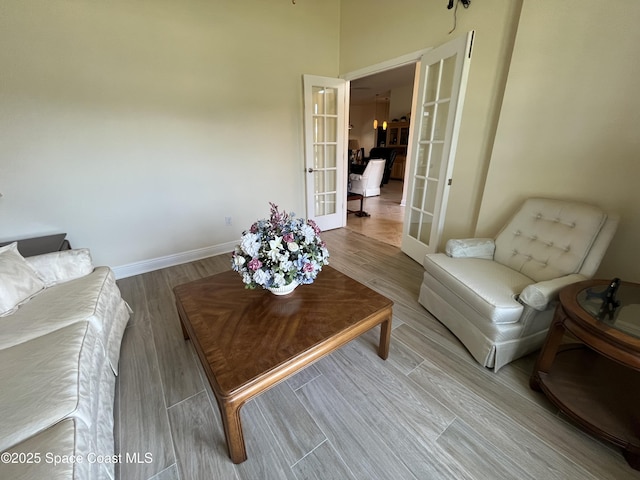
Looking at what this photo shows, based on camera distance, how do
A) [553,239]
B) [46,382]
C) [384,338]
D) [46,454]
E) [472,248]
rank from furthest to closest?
[472,248] < [553,239] < [384,338] < [46,382] < [46,454]

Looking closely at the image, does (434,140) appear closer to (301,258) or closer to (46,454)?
(301,258)

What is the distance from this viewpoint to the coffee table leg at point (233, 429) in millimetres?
1001

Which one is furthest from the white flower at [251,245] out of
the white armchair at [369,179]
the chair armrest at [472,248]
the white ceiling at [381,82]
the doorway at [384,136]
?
the white armchair at [369,179]

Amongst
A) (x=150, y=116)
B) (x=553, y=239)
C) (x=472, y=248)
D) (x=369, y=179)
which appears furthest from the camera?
(x=369, y=179)

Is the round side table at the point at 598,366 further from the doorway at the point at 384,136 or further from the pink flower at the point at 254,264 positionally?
the doorway at the point at 384,136

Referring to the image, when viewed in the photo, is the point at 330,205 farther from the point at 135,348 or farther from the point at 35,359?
the point at 35,359

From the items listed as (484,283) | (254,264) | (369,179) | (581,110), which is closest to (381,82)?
(369,179)

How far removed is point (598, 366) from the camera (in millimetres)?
1460

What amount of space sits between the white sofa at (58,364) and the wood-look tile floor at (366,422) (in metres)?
0.20

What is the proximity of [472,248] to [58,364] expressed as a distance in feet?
8.10

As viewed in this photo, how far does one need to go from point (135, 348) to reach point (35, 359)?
2.24 feet

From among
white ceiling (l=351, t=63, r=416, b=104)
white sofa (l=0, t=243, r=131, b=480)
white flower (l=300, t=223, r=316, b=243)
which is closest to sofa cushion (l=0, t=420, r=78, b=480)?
white sofa (l=0, t=243, r=131, b=480)

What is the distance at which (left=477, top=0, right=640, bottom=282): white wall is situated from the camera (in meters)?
1.52

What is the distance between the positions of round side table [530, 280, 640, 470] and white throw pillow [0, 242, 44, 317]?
2.85m
